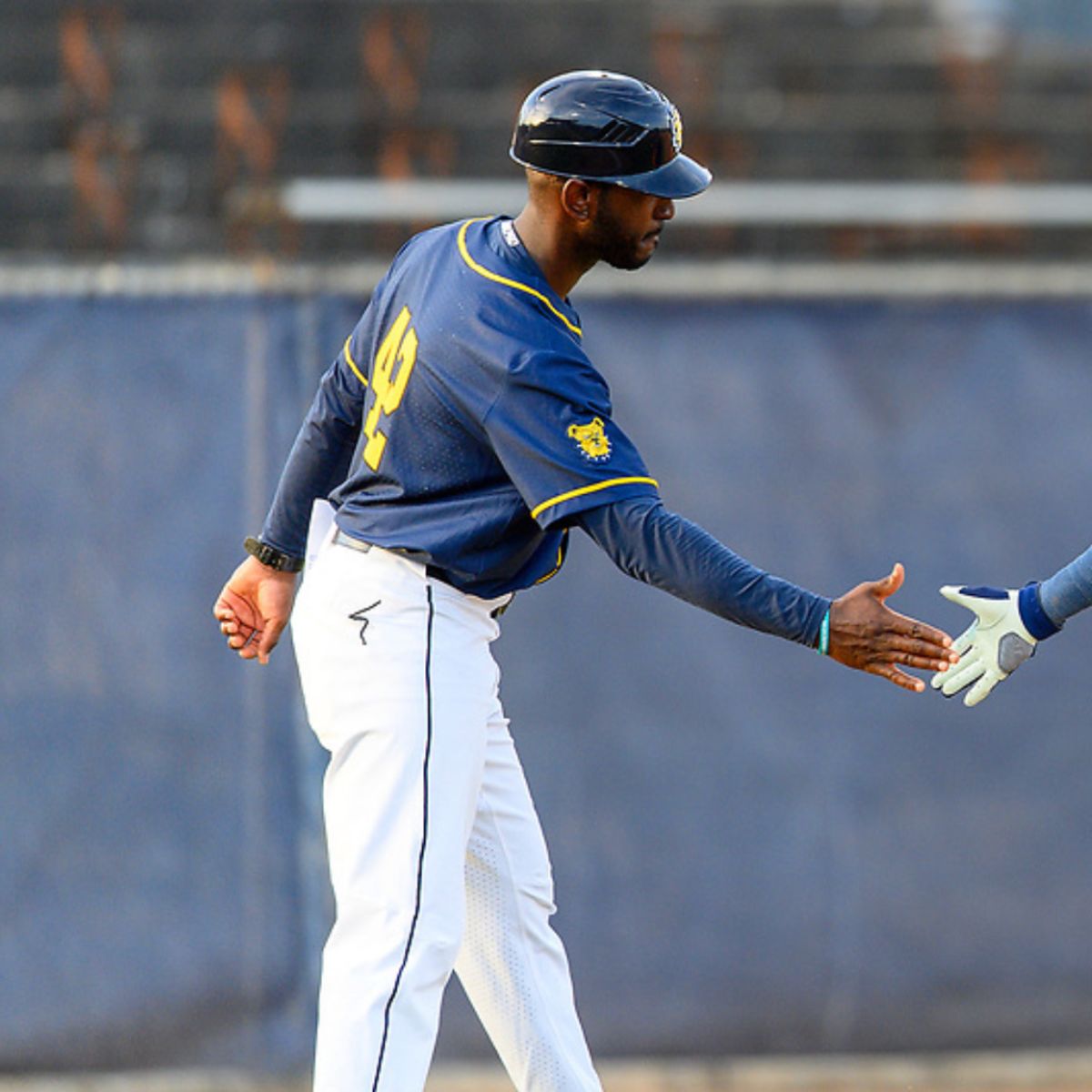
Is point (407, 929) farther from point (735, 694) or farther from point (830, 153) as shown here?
point (830, 153)

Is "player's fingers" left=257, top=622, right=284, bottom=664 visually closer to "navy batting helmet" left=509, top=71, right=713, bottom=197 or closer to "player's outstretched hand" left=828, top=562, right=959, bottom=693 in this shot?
"navy batting helmet" left=509, top=71, right=713, bottom=197

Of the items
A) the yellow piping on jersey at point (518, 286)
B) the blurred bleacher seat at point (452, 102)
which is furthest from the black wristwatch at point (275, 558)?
the blurred bleacher seat at point (452, 102)

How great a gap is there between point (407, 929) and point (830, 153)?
26.9ft

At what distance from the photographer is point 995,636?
3.41m

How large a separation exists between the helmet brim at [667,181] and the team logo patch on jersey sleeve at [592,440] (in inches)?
17.1

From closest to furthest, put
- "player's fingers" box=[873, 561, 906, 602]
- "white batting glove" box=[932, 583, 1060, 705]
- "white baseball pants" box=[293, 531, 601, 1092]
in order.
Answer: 1. "player's fingers" box=[873, 561, 906, 602]
2. "white baseball pants" box=[293, 531, 601, 1092]
3. "white batting glove" box=[932, 583, 1060, 705]

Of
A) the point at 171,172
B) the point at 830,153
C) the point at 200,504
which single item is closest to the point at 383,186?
the point at 171,172

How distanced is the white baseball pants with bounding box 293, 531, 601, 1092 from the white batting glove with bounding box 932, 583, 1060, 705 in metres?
0.82

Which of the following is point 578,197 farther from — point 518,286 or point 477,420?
point 477,420

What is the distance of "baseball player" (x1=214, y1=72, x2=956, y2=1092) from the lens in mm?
3178

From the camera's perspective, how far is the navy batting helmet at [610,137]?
3.34 metres

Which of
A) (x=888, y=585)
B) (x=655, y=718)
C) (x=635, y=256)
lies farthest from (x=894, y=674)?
(x=655, y=718)

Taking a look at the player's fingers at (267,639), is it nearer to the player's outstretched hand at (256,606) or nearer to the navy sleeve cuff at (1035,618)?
the player's outstretched hand at (256,606)

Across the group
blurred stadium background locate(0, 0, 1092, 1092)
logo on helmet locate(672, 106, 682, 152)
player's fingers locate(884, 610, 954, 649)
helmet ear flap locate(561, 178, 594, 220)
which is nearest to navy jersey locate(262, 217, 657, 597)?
helmet ear flap locate(561, 178, 594, 220)
